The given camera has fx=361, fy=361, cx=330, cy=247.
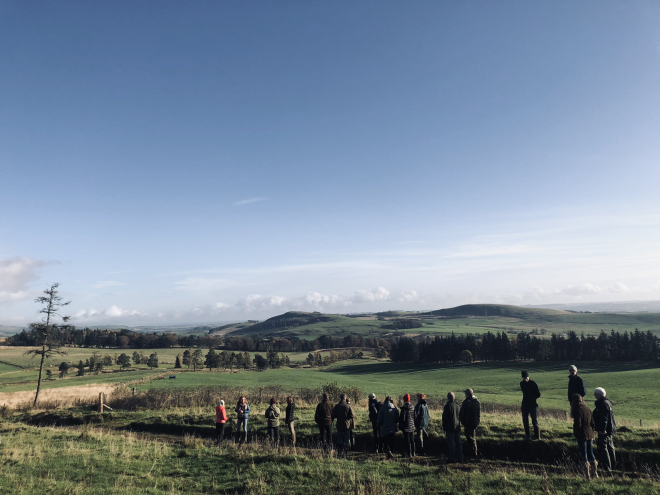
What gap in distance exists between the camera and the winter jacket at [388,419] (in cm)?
1299

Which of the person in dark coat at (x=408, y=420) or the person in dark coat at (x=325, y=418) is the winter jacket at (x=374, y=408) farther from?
the person in dark coat at (x=325, y=418)

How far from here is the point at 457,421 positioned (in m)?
12.1

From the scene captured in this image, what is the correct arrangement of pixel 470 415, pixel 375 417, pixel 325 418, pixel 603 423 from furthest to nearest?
1. pixel 325 418
2. pixel 375 417
3. pixel 470 415
4. pixel 603 423

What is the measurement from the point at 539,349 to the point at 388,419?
106m

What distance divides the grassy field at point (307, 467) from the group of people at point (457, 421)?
554 mm

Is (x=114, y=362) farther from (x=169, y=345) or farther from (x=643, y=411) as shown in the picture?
(x=643, y=411)

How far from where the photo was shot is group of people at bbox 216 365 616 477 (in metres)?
10.7

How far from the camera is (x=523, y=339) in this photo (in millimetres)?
107062

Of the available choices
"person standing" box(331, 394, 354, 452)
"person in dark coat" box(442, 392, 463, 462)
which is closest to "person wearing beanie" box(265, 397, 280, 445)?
"person standing" box(331, 394, 354, 452)

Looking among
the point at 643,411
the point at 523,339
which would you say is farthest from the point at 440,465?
the point at 523,339

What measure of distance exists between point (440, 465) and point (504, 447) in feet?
12.2

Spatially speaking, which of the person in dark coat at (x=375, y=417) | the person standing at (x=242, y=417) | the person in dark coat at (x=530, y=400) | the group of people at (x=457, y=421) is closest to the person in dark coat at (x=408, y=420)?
the group of people at (x=457, y=421)

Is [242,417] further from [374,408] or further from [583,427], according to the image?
[583,427]

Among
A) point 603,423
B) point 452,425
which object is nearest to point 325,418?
point 452,425
